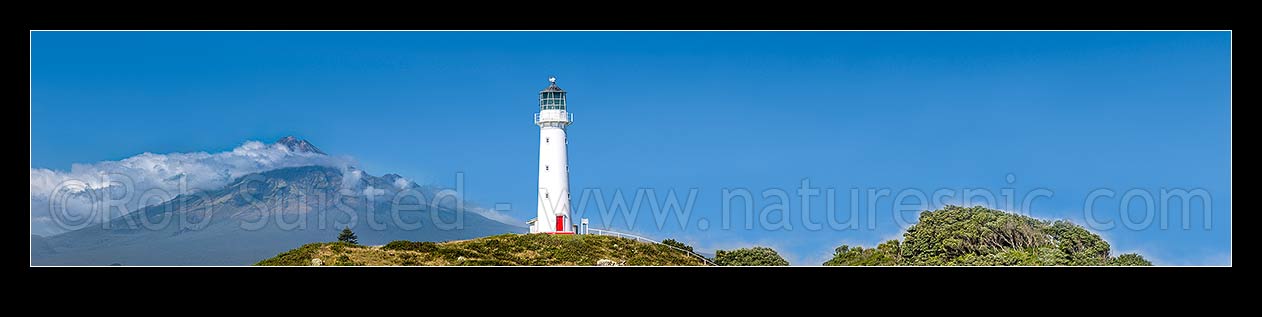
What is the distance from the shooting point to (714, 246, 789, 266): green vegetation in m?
48.7

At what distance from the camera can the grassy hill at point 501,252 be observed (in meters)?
42.8

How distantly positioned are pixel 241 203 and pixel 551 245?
3639 cm

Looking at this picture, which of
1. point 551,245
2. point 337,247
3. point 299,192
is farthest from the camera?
point 299,192

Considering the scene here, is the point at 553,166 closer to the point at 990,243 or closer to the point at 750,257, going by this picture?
the point at 750,257

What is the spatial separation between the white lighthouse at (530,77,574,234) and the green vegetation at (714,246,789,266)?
8.60 meters

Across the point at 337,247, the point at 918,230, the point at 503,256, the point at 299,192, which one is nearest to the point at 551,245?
the point at 503,256

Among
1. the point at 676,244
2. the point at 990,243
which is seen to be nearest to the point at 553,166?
the point at 676,244

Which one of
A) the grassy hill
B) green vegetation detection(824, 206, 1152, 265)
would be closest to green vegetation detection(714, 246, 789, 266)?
the grassy hill

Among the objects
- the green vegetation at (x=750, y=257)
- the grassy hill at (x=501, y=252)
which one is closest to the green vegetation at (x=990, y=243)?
the green vegetation at (x=750, y=257)

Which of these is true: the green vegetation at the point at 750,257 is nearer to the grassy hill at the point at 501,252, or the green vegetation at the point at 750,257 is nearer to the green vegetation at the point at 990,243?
the grassy hill at the point at 501,252

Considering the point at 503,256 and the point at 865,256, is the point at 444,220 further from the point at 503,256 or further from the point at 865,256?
the point at 865,256

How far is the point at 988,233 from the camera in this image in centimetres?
4591

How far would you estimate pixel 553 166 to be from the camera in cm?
5666

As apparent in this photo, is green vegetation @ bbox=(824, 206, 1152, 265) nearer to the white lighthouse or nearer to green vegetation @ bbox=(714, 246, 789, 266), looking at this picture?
green vegetation @ bbox=(714, 246, 789, 266)
